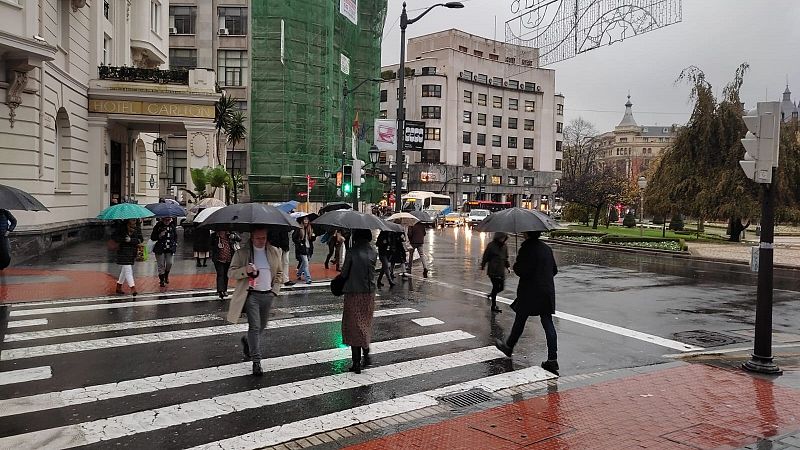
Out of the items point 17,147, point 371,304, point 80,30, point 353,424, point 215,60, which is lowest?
point 353,424

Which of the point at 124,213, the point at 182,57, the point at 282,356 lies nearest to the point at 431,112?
the point at 182,57

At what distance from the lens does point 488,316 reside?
12.2 m

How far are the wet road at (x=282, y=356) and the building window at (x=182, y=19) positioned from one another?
147ft

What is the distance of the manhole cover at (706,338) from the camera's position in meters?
10.5

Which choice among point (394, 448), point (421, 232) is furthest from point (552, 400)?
point (421, 232)

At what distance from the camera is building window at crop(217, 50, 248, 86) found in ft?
175

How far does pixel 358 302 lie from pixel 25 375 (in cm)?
414

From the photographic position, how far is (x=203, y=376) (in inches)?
301

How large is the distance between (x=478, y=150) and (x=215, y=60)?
148ft

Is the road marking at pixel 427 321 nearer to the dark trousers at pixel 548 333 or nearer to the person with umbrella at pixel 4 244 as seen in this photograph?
the dark trousers at pixel 548 333

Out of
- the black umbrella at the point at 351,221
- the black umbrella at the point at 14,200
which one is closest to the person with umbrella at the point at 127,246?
the black umbrella at the point at 14,200

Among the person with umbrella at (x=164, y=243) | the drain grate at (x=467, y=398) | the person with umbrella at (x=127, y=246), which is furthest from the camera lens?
the person with umbrella at (x=164, y=243)

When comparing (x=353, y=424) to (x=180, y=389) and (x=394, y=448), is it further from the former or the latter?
(x=180, y=389)

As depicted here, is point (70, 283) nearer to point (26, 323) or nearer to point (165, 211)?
point (165, 211)
